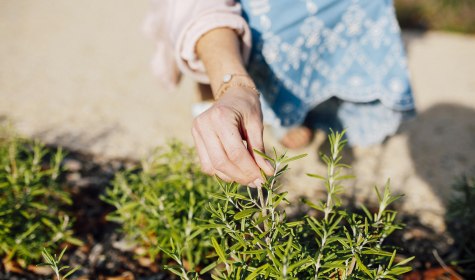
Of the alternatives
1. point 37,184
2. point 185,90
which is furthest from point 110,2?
point 37,184

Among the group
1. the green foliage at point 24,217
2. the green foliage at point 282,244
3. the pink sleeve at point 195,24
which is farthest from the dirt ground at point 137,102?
the green foliage at point 282,244

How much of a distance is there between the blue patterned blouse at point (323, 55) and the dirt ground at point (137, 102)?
53 cm

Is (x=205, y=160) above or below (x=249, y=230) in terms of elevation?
above

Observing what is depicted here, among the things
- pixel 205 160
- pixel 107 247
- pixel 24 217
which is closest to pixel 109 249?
pixel 107 247

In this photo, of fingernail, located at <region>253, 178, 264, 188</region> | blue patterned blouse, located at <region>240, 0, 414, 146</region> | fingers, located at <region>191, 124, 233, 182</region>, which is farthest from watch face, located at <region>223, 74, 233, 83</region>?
blue patterned blouse, located at <region>240, 0, 414, 146</region>

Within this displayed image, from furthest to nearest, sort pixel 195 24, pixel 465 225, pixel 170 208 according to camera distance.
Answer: pixel 465 225 < pixel 195 24 < pixel 170 208

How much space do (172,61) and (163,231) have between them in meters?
1.20

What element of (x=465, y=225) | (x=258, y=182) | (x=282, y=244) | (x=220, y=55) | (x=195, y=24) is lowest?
(x=465, y=225)

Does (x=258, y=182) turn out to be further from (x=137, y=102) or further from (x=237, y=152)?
(x=137, y=102)

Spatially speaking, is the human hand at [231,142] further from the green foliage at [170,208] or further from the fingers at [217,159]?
the green foliage at [170,208]

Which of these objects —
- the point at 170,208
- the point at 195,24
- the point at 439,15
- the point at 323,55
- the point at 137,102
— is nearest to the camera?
the point at 170,208

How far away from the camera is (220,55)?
5.53ft

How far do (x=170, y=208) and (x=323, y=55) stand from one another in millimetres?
1326

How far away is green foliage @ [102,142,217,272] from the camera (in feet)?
5.37
